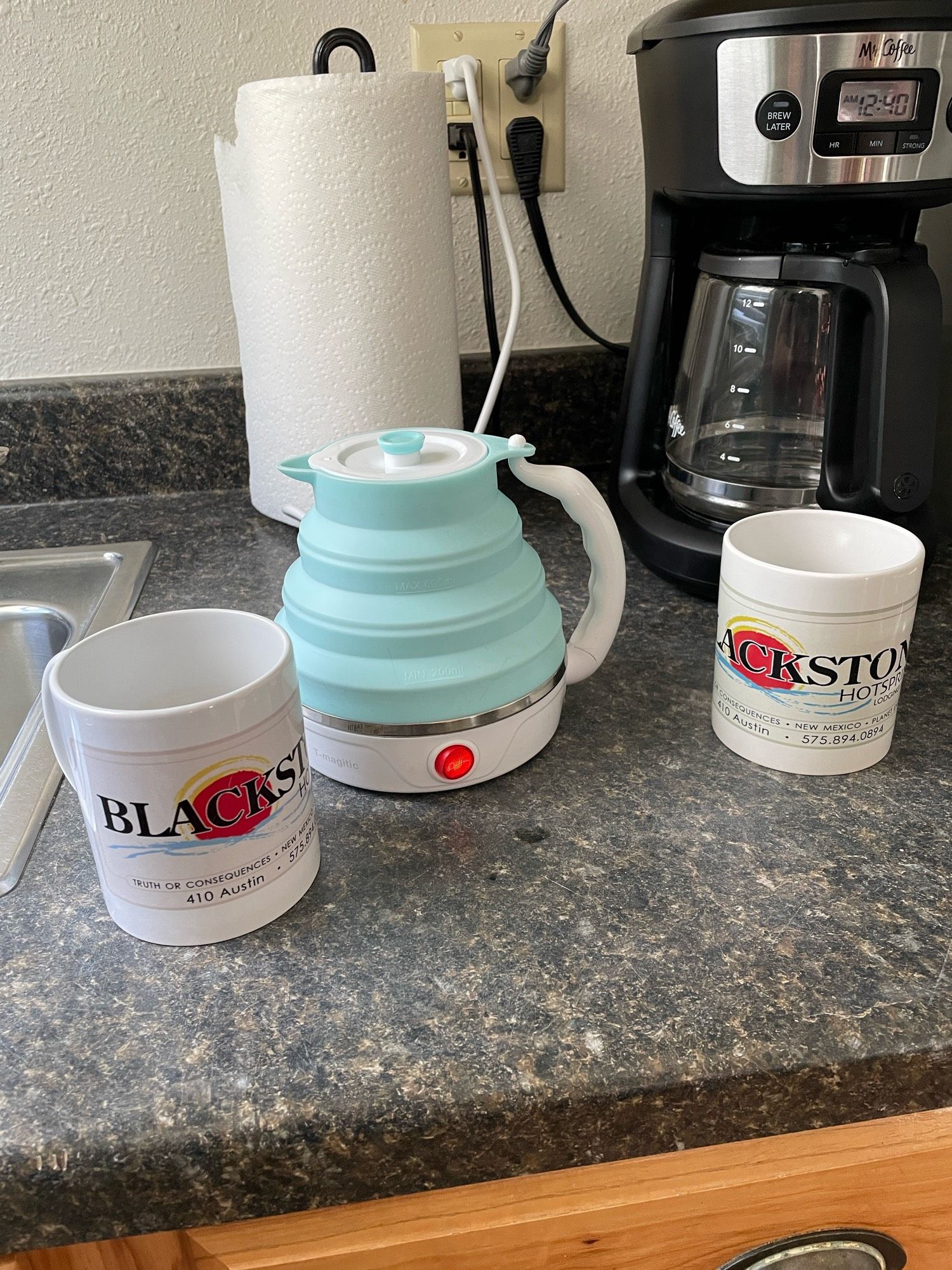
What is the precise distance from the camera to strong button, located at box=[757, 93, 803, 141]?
1.94ft

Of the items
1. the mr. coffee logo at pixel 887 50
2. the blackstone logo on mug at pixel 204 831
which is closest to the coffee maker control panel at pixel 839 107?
the mr. coffee logo at pixel 887 50

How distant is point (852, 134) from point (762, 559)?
25 centimetres

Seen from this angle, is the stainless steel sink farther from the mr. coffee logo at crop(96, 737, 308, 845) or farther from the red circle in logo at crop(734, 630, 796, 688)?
the red circle in logo at crop(734, 630, 796, 688)

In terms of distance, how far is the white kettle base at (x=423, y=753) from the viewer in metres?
0.53

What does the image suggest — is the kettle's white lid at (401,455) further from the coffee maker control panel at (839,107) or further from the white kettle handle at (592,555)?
the coffee maker control panel at (839,107)

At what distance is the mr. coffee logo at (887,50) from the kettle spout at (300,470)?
0.39 meters

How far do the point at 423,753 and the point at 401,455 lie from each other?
0.15 m

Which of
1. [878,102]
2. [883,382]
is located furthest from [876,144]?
[883,382]

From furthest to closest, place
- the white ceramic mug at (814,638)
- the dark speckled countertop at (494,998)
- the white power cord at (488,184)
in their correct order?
the white power cord at (488,184), the white ceramic mug at (814,638), the dark speckled countertop at (494,998)

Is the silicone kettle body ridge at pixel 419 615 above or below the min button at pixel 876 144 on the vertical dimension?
below

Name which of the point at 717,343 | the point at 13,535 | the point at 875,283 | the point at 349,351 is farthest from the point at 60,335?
the point at 875,283

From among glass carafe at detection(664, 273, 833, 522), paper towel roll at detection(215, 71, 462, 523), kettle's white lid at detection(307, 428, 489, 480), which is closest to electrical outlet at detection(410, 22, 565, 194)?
paper towel roll at detection(215, 71, 462, 523)

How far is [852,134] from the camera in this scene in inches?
23.5

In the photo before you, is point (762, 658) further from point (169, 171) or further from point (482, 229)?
point (169, 171)
